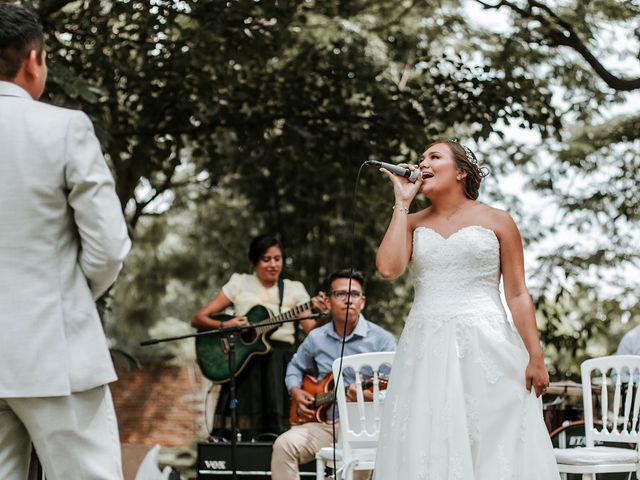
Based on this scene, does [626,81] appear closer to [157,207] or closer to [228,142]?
[228,142]

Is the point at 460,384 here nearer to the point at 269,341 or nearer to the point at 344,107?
the point at 269,341

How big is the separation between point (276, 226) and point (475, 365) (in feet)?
27.2

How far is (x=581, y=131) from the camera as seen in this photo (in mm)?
11945

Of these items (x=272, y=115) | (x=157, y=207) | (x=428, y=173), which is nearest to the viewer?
(x=428, y=173)

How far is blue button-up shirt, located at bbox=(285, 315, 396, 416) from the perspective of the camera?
6.37 meters

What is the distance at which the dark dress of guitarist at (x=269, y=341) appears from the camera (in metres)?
7.43

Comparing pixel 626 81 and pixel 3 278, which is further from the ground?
pixel 626 81

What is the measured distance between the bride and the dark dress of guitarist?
114 inches

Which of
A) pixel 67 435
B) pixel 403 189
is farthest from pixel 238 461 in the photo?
pixel 67 435

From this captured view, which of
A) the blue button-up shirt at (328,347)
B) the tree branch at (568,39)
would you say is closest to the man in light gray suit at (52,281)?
the blue button-up shirt at (328,347)

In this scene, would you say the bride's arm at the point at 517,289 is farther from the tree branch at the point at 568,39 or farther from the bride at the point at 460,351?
the tree branch at the point at 568,39

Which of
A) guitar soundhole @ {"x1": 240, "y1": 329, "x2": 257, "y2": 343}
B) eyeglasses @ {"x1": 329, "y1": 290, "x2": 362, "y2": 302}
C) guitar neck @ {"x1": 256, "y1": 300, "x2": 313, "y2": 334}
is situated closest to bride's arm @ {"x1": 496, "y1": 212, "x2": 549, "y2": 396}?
eyeglasses @ {"x1": 329, "y1": 290, "x2": 362, "y2": 302}

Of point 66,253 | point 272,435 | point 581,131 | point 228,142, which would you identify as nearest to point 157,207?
point 228,142

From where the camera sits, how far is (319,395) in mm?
6145
